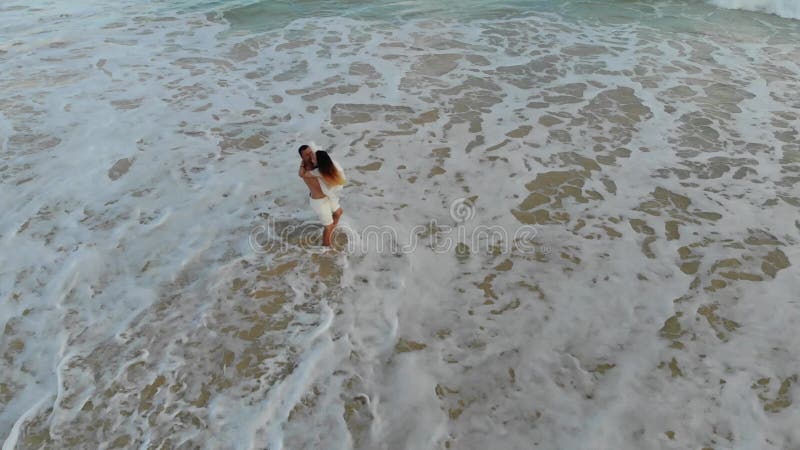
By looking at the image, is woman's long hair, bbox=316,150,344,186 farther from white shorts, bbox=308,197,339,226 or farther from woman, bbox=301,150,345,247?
white shorts, bbox=308,197,339,226

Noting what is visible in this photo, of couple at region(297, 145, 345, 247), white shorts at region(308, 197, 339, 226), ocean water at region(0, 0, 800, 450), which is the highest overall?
couple at region(297, 145, 345, 247)

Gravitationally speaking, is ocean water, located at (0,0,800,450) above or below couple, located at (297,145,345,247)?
below

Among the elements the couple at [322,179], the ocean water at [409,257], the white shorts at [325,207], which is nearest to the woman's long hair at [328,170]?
the couple at [322,179]

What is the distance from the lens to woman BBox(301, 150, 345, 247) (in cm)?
440

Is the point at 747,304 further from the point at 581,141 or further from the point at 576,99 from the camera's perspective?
the point at 576,99

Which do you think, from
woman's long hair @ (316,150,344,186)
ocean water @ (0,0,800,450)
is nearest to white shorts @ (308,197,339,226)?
woman's long hair @ (316,150,344,186)

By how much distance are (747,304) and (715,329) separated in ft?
1.49

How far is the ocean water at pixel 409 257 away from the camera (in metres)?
3.55

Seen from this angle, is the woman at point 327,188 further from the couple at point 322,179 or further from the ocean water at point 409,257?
the ocean water at point 409,257

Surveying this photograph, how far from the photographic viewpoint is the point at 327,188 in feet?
15.2

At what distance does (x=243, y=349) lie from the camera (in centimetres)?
400

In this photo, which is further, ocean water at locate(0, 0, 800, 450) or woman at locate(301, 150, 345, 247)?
woman at locate(301, 150, 345, 247)

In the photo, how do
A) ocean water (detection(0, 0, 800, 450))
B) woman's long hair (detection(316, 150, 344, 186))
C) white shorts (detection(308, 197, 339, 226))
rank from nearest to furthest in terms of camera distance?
ocean water (detection(0, 0, 800, 450)) < woman's long hair (detection(316, 150, 344, 186)) < white shorts (detection(308, 197, 339, 226))

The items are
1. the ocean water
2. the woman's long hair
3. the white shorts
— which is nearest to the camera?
the ocean water
